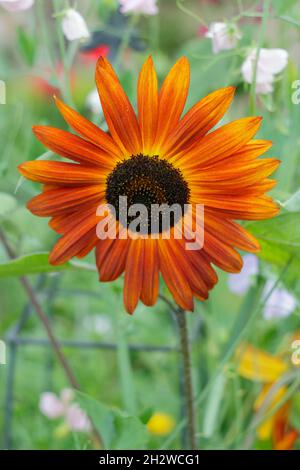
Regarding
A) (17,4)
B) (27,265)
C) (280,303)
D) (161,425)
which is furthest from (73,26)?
(161,425)

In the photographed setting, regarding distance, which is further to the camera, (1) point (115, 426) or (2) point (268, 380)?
(2) point (268, 380)

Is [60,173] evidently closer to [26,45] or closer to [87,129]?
[87,129]

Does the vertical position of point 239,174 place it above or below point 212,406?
above

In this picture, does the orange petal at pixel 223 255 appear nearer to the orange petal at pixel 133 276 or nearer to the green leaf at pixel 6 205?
the orange petal at pixel 133 276

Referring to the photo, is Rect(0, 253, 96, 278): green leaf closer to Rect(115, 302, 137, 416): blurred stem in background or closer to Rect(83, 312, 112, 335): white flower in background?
Rect(115, 302, 137, 416): blurred stem in background

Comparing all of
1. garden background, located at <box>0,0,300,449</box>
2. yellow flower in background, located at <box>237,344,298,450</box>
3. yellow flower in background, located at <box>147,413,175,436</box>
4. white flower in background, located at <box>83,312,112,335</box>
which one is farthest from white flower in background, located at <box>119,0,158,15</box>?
white flower in background, located at <box>83,312,112,335</box>

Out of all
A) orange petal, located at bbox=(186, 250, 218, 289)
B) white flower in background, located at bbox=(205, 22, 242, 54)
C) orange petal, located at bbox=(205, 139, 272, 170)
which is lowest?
orange petal, located at bbox=(186, 250, 218, 289)
